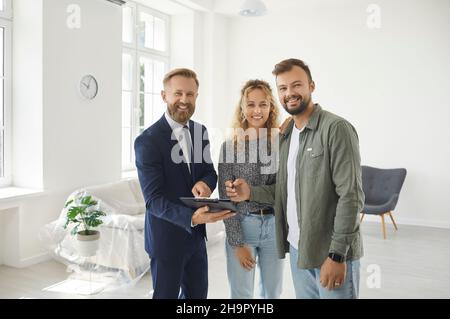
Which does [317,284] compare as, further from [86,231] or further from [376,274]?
[376,274]

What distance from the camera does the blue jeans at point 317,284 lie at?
188 cm

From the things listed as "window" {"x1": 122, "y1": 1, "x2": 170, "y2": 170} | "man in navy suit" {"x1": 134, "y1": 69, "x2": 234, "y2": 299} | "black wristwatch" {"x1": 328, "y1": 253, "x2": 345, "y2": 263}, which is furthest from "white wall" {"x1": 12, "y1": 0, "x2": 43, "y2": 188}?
"black wristwatch" {"x1": 328, "y1": 253, "x2": 345, "y2": 263}

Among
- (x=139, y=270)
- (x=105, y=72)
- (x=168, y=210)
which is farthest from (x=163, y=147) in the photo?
(x=105, y=72)

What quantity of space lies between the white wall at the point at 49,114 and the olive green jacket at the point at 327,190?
131 inches

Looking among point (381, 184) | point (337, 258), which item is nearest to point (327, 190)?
point (337, 258)

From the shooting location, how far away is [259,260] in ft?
7.88

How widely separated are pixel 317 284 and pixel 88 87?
162 inches

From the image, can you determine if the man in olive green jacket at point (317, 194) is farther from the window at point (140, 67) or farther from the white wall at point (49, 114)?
the window at point (140, 67)

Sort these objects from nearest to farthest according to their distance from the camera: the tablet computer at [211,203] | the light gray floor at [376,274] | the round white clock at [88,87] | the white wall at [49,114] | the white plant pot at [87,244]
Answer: the tablet computer at [211,203] → the light gray floor at [376,274] → the white plant pot at [87,244] → the white wall at [49,114] → the round white clock at [88,87]

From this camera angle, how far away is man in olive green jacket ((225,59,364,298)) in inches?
71.3

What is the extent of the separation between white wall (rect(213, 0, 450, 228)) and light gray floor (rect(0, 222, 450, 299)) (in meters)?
1.20

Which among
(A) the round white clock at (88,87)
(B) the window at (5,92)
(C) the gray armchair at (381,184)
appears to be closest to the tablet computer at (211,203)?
(B) the window at (5,92)

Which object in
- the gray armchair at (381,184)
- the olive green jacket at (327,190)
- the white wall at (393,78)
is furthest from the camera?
the white wall at (393,78)

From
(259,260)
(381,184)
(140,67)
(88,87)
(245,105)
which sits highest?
(140,67)
